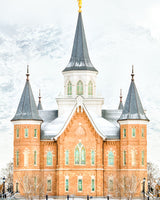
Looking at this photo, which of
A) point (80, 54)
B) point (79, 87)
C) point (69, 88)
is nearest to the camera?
point (79, 87)

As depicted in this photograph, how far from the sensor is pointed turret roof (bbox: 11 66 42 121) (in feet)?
296

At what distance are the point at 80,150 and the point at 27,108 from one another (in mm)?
9444

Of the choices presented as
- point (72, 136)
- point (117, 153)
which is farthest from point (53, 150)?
point (117, 153)

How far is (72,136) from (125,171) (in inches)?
347

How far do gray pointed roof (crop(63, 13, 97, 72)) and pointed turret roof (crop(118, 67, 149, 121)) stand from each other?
918 centimetres

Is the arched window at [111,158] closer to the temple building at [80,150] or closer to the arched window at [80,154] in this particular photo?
the temple building at [80,150]

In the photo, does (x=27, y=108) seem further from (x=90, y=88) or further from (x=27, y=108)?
(x=90, y=88)

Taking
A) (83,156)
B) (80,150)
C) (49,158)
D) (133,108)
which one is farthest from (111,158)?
(49,158)

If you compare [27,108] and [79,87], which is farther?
[79,87]

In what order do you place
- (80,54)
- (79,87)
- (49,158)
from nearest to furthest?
(49,158), (79,87), (80,54)

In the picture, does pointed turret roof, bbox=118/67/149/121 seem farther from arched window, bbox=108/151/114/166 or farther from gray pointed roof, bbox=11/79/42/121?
gray pointed roof, bbox=11/79/42/121


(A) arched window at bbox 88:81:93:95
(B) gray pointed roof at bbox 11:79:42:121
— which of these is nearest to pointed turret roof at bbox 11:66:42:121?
(B) gray pointed roof at bbox 11:79:42:121

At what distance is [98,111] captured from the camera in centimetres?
9556

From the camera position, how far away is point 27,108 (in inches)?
3570
